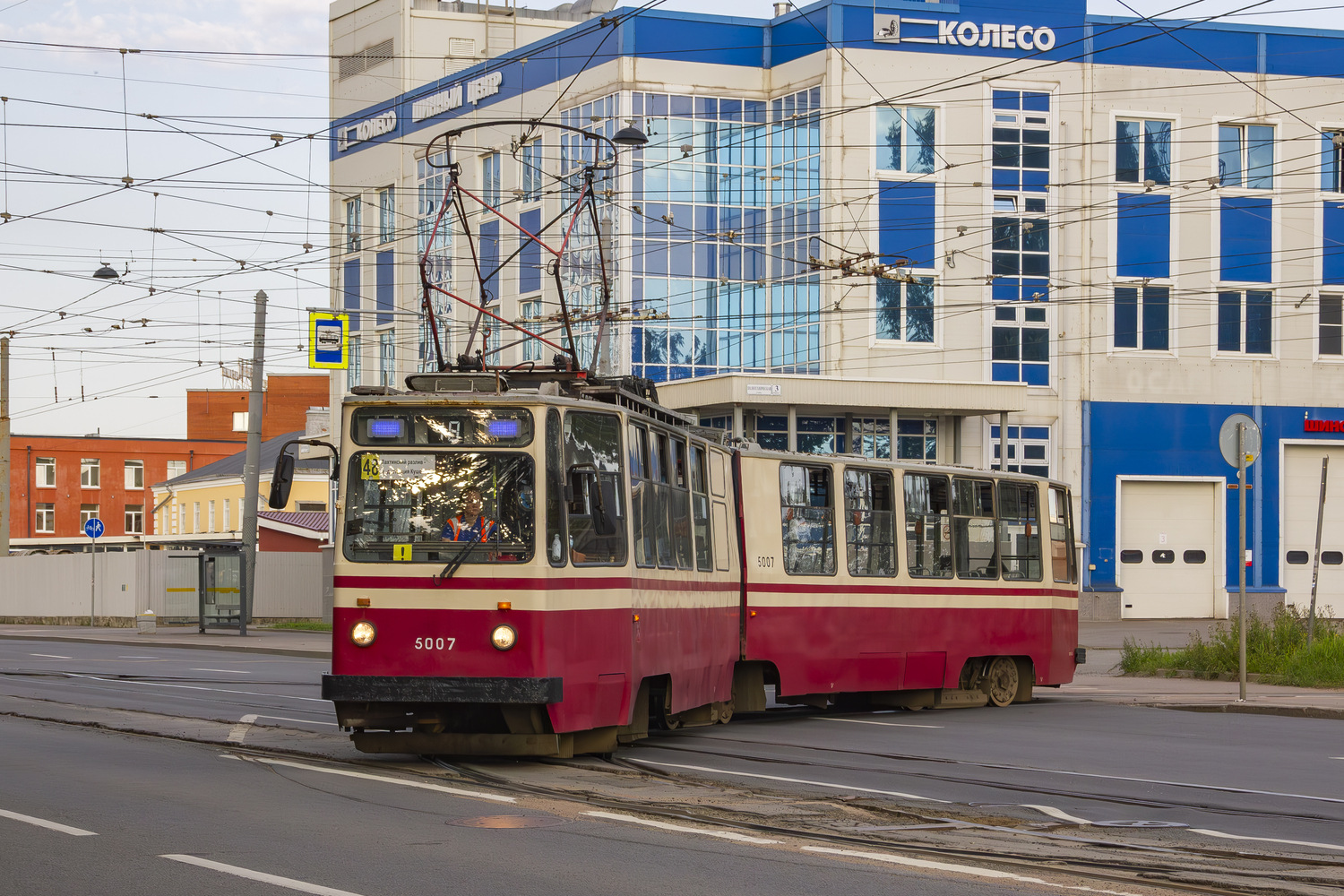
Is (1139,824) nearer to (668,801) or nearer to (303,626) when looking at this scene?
(668,801)

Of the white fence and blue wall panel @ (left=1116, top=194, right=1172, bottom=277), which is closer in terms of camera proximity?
blue wall panel @ (left=1116, top=194, right=1172, bottom=277)

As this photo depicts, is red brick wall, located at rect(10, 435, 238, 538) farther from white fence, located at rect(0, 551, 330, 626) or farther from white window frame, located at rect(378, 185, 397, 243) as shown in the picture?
white window frame, located at rect(378, 185, 397, 243)

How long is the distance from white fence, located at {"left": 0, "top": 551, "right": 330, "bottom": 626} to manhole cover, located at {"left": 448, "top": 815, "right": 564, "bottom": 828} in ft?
128

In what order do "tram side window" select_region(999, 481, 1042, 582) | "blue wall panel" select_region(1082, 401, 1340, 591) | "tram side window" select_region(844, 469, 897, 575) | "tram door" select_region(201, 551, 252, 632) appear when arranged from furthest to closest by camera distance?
"blue wall panel" select_region(1082, 401, 1340, 591) < "tram door" select_region(201, 551, 252, 632) < "tram side window" select_region(999, 481, 1042, 582) < "tram side window" select_region(844, 469, 897, 575)

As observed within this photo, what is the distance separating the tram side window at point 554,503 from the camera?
12.4m

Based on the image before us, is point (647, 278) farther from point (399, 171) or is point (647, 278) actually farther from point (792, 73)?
point (399, 171)

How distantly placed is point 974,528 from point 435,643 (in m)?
9.21

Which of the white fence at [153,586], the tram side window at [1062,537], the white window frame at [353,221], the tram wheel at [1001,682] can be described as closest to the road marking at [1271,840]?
the tram wheel at [1001,682]

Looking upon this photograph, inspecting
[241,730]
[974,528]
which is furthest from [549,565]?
[974,528]

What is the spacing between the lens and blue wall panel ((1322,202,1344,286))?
48.8m

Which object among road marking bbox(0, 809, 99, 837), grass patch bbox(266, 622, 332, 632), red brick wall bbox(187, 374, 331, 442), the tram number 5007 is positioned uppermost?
red brick wall bbox(187, 374, 331, 442)

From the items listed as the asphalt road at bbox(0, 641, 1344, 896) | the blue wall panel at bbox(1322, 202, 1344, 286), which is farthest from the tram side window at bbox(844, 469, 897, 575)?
the blue wall panel at bbox(1322, 202, 1344, 286)

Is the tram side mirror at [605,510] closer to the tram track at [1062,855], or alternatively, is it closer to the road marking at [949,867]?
the tram track at [1062,855]

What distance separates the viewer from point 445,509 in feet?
41.0
